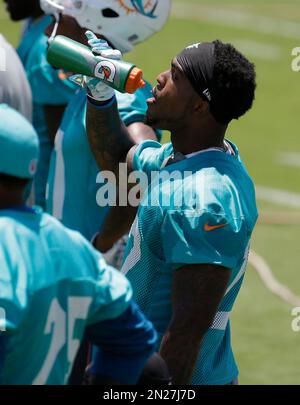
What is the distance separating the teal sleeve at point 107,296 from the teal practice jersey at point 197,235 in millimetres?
673

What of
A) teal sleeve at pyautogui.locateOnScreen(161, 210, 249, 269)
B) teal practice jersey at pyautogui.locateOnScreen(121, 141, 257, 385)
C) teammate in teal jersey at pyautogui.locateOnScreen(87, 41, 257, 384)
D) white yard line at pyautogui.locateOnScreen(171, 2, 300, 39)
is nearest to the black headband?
teammate in teal jersey at pyautogui.locateOnScreen(87, 41, 257, 384)

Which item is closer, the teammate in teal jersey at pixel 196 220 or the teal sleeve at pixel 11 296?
the teal sleeve at pixel 11 296

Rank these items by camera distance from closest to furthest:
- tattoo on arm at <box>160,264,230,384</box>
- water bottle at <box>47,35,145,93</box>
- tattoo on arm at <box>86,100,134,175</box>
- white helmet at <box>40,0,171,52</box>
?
tattoo on arm at <box>160,264,230,384</box>
water bottle at <box>47,35,145,93</box>
tattoo on arm at <box>86,100,134,175</box>
white helmet at <box>40,0,171,52</box>

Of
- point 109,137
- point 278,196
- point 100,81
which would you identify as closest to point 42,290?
point 100,81

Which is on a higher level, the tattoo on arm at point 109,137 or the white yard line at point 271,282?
the tattoo on arm at point 109,137

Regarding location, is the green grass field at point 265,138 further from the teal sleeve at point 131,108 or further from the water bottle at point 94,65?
the water bottle at point 94,65

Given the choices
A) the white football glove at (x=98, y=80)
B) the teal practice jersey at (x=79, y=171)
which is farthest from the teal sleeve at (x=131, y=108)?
the white football glove at (x=98, y=80)

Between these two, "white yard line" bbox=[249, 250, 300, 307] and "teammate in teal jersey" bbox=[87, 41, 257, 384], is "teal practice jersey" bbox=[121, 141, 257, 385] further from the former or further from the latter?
"white yard line" bbox=[249, 250, 300, 307]

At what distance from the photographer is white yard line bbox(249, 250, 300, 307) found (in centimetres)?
989

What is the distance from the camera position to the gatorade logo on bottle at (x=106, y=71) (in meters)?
5.70

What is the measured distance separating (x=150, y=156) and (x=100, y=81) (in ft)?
1.42

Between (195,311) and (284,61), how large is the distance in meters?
→ 13.8

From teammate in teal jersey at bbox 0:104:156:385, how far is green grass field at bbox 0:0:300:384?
4.05 m

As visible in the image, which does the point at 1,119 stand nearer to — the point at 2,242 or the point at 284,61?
the point at 2,242
